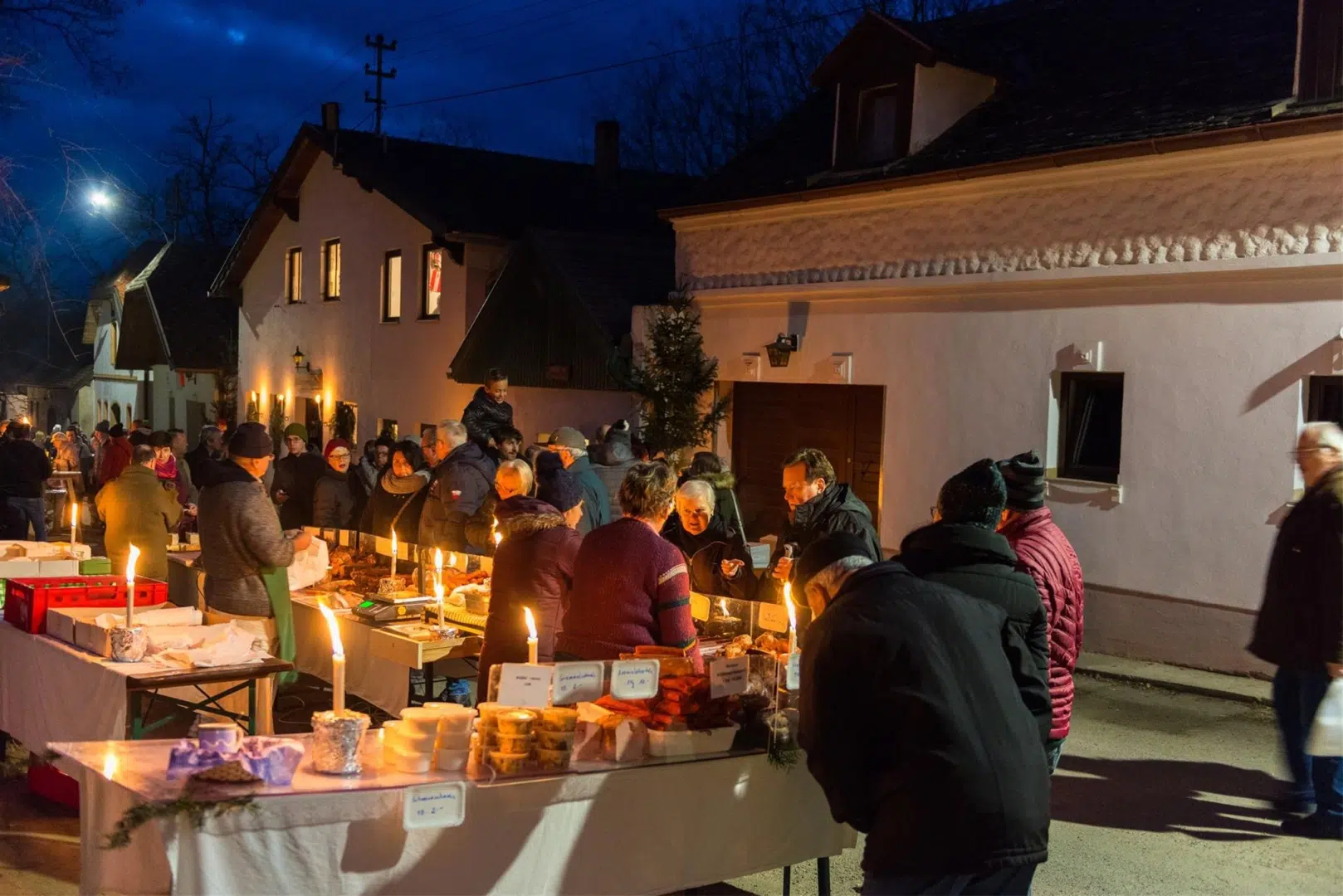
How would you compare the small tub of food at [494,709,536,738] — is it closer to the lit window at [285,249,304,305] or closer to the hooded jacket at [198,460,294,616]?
the hooded jacket at [198,460,294,616]

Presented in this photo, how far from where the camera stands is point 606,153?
85.4 feet

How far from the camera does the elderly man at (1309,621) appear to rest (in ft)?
20.2

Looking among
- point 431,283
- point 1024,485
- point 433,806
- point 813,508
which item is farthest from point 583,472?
point 431,283

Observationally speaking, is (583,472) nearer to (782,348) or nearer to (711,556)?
(711,556)

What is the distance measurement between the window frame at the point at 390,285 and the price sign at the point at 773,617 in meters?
18.2

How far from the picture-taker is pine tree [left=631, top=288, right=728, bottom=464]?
49.8 ft

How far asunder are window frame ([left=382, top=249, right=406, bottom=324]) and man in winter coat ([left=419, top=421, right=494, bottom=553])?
14.4 m

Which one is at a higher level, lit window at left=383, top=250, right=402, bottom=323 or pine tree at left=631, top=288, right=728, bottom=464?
lit window at left=383, top=250, right=402, bottom=323

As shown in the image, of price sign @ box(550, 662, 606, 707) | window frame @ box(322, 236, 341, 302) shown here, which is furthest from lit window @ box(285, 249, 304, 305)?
price sign @ box(550, 662, 606, 707)

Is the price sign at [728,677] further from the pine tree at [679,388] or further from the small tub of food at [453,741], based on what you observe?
the pine tree at [679,388]

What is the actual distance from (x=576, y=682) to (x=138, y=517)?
18.6 feet

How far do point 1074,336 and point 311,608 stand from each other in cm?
703

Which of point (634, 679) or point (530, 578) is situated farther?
point (530, 578)

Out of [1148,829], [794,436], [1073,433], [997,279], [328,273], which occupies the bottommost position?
[1148,829]
